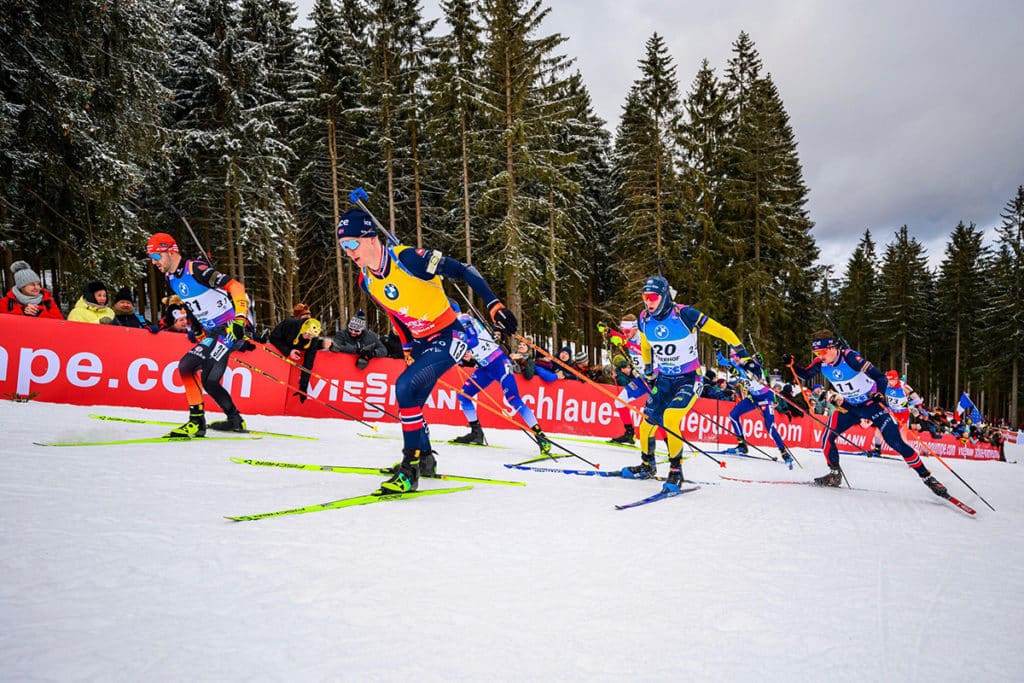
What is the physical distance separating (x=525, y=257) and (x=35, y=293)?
46.6 ft

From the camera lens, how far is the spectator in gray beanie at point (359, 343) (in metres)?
10.7

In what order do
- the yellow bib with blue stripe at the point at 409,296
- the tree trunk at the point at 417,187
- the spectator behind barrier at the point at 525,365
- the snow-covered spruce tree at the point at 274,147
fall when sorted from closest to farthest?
the yellow bib with blue stripe at the point at 409,296 → the spectator behind barrier at the point at 525,365 → the snow-covered spruce tree at the point at 274,147 → the tree trunk at the point at 417,187

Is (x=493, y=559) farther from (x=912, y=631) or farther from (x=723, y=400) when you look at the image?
(x=723, y=400)

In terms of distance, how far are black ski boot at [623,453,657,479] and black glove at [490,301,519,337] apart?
2618mm

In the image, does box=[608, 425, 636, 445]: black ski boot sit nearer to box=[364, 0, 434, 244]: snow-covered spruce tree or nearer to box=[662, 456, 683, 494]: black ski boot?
box=[662, 456, 683, 494]: black ski boot

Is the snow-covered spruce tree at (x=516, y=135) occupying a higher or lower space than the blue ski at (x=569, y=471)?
higher

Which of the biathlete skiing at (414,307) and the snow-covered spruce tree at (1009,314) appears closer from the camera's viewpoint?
the biathlete skiing at (414,307)

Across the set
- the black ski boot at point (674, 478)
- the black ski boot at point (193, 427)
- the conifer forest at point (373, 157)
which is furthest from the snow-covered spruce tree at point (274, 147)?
the black ski boot at point (674, 478)

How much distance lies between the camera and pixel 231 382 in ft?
31.0

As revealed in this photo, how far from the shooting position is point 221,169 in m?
19.6

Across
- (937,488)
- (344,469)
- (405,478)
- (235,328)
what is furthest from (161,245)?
(937,488)

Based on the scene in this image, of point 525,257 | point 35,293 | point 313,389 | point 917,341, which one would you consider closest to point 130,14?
point 35,293

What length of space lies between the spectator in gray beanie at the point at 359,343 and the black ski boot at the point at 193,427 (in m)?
4.23

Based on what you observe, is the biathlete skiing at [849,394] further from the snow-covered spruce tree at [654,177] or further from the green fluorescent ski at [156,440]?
the snow-covered spruce tree at [654,177]
